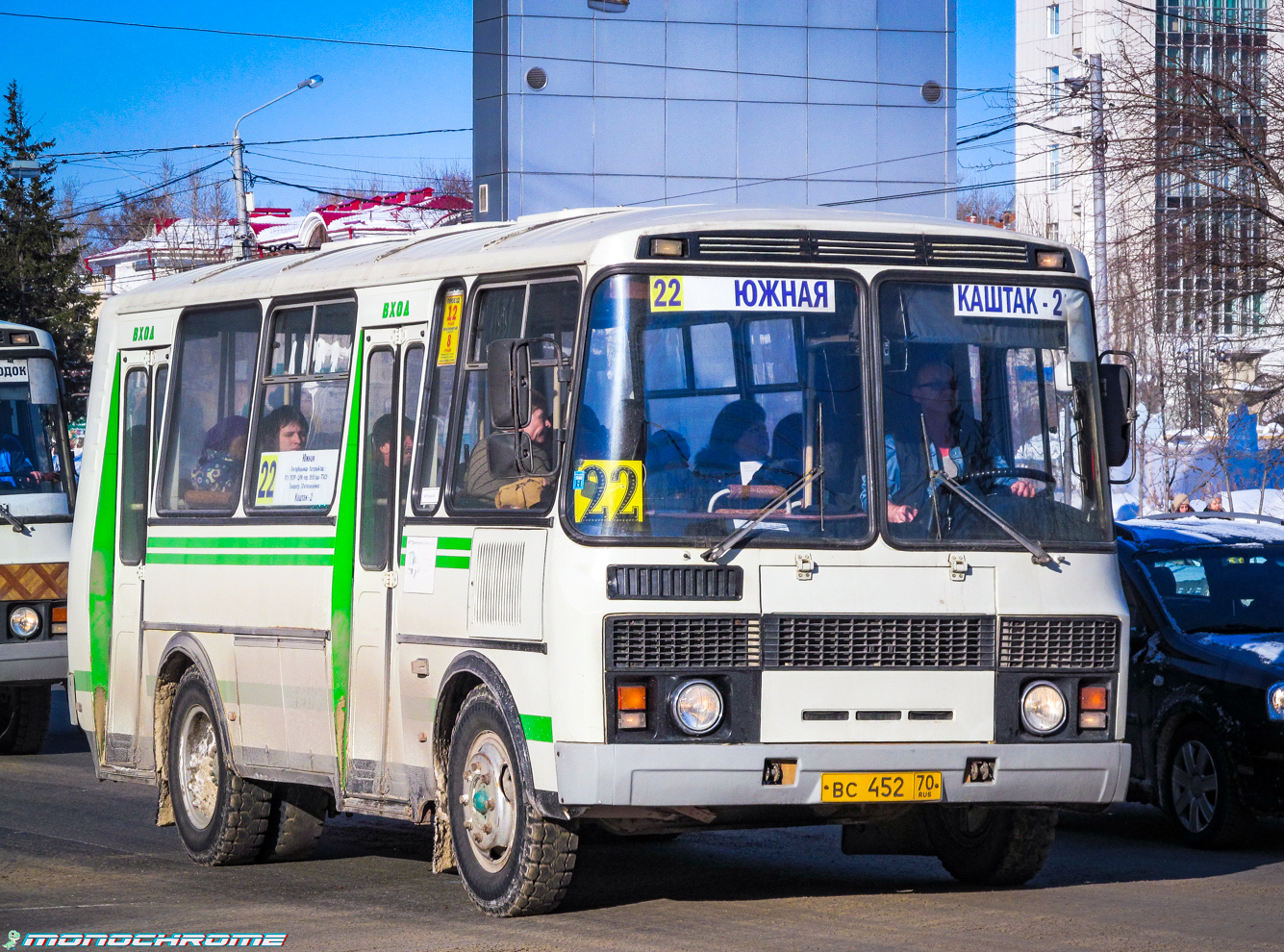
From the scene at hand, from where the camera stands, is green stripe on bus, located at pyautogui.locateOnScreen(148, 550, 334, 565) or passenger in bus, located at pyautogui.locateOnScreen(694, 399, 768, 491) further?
green stripe on bus, located at pyautogui.locateOnScreen(148, 550, 334, 565)

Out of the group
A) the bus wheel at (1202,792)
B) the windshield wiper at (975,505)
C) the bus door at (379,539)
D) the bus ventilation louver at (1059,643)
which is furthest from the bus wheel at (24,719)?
the bus ventilation louver at (1059,643)

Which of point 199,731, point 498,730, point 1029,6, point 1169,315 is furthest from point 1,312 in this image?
point 1029,6

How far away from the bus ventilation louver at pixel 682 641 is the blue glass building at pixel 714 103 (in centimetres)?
2896

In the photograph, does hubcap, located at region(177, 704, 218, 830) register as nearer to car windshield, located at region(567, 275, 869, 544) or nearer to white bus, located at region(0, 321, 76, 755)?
car windshield, located at region(567, 275, 869, 544)

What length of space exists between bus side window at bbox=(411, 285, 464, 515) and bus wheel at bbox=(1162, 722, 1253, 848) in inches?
175

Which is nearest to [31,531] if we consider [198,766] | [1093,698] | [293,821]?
[198,766]

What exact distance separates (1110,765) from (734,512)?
→ 186 cm

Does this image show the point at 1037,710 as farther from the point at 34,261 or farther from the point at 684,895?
the point at 34,261

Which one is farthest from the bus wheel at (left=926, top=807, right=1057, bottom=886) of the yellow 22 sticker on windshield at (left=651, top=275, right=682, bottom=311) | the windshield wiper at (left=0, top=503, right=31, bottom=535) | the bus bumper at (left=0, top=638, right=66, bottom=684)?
the windshield wiper at (left=0, top=503, right=31, bottom=535)

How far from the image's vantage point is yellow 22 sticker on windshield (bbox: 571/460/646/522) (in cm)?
780

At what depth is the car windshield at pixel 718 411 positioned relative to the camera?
7832 millimetres

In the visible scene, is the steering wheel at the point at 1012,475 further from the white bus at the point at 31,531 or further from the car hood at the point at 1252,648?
the white bus at the point at 31,531

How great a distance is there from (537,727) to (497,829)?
2.17 ft

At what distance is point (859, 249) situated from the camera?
8.34 metres
